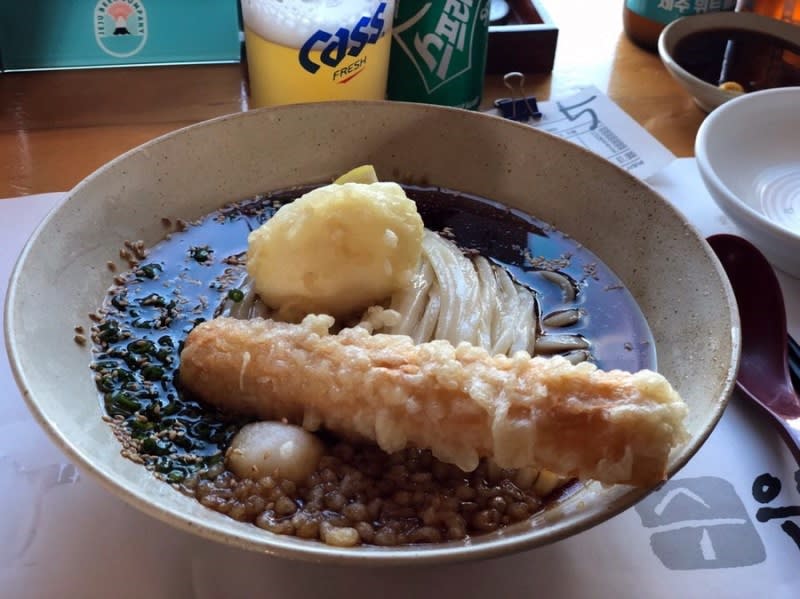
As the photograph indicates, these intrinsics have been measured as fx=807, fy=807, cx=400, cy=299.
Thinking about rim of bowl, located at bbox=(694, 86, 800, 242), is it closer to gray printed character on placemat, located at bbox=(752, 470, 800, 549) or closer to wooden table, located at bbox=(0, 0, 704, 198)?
wooden table, located at bbox=(0, 0, 704, 198)

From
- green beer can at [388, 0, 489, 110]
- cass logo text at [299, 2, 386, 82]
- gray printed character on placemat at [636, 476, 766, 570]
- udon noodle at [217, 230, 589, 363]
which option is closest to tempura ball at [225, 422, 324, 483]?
udon noodle at [217, 230, 589, 363]

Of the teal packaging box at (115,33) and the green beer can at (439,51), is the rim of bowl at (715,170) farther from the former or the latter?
the teal packaging box at (115,33)

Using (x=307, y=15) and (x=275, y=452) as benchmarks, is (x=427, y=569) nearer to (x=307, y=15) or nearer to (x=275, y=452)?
(x=275, y=452)

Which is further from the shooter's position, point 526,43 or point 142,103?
point 526,43

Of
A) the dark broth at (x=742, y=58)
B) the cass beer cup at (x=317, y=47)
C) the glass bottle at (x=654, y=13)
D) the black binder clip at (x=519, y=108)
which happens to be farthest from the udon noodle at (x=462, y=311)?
the glass bottle at (x=654, y=13)

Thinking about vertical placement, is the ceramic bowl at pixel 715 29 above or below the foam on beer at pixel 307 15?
below

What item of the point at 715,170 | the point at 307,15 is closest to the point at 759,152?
the point at 715,170
